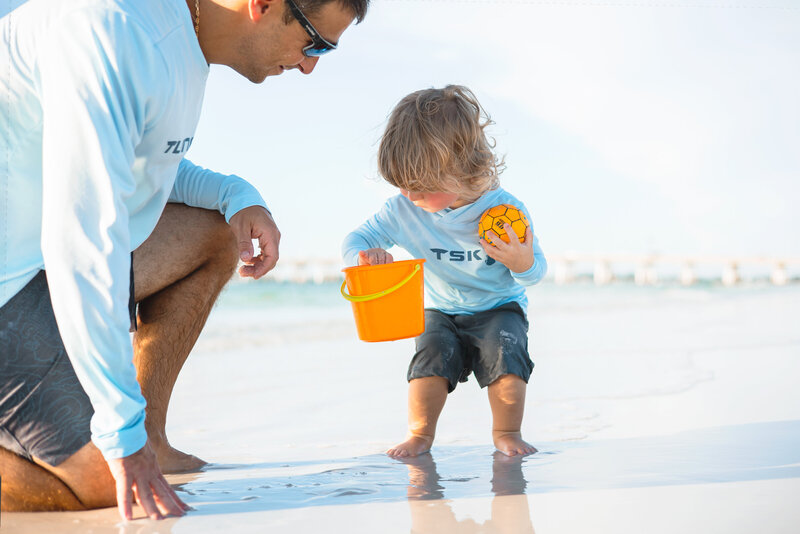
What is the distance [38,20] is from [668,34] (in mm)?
11384

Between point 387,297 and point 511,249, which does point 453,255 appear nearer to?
point 511,249

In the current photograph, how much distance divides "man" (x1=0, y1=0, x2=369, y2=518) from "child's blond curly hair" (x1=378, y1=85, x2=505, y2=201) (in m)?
0.55

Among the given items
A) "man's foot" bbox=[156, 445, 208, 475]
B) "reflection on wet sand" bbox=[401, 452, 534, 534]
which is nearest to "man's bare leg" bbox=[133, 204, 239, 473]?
"man's foot" bbox=[156, 445, 208, 475]

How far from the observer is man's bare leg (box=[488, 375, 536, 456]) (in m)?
2.38

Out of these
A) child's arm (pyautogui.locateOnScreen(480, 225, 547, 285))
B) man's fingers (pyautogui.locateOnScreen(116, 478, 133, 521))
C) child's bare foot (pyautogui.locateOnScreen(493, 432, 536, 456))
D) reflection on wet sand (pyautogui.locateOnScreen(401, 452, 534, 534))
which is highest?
child's arm (pyautogui.locateOnScreen(480, 225, 547, 285))

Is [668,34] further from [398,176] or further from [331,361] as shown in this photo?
[398,176]

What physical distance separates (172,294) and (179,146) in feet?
1.87

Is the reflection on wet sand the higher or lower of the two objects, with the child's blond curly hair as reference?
lower

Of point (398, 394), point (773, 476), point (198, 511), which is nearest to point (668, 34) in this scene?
point (398, 394)

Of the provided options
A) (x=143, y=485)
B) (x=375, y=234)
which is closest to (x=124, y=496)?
(x=143, y=485)

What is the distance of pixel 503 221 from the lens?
239 cm

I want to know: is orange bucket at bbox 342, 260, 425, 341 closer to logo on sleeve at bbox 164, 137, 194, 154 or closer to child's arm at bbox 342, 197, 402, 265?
child's arm at bbox 342, 197, 402, 265

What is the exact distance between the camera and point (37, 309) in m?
1.63

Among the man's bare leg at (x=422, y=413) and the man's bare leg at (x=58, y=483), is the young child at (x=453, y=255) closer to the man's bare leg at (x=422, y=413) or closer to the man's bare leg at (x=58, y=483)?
the man's bare leg at (x=422, y=413)
